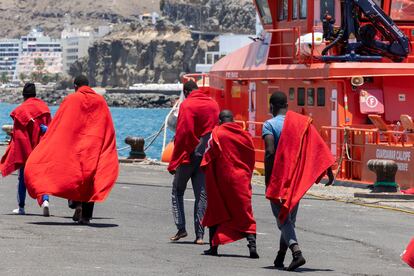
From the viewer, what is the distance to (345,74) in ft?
86.9

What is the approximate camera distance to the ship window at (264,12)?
→ 101ft

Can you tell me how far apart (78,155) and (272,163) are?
3.83m

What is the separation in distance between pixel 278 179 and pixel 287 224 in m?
0.43

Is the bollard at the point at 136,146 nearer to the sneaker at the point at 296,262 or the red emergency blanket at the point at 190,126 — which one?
the red emergency blanket at the point at 190,126

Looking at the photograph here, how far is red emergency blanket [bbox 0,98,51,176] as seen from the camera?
53.9 feet

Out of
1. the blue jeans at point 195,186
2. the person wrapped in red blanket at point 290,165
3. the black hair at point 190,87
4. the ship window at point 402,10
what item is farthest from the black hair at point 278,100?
the ship window at point 402,10

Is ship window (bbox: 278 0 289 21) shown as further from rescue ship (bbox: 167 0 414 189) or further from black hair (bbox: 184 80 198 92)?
black hair (bbox: 184 80 198 92)

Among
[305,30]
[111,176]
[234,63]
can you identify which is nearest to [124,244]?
[111,176]

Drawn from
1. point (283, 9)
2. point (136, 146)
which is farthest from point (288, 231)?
point (136, 146)

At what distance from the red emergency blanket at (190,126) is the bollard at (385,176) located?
8.55 meters

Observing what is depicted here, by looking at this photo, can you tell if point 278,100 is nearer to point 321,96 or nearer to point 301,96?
point 321,96

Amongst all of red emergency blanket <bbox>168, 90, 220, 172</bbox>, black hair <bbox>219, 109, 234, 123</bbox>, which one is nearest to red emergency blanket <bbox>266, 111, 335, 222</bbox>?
black hair <bbox>219, 109, 234, 123</bbox>

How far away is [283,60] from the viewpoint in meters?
30.2

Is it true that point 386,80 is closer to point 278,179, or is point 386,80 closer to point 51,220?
point 51,220
